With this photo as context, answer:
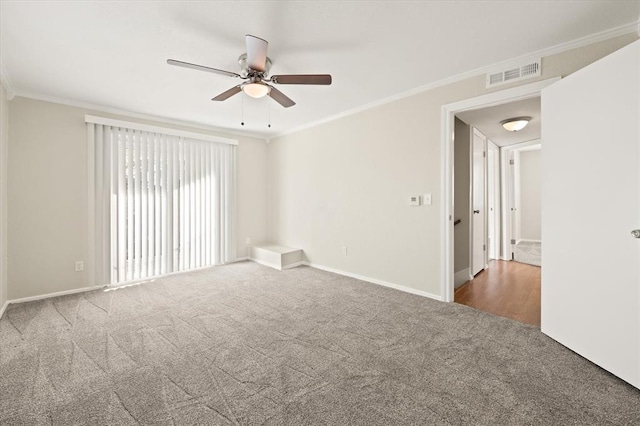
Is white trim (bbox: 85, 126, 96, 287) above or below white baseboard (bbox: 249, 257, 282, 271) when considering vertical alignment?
above

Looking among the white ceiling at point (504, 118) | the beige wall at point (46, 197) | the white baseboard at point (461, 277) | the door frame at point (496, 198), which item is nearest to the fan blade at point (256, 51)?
the white ceiling at point (504, 118)

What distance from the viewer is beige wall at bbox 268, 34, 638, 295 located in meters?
3.19

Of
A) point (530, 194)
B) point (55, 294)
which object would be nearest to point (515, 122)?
point (530, 194)

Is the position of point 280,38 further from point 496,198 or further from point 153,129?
point 496,198

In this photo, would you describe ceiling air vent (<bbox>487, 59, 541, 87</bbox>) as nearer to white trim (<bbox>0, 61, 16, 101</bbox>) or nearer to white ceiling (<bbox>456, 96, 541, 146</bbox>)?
white ceiling (<bbox>456, 96, 541, 146</bbox>)

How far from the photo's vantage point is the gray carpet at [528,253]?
5227 millimetres

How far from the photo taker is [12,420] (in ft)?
4.81

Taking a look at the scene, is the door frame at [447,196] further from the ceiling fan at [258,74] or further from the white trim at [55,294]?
the white trim at [55,294]

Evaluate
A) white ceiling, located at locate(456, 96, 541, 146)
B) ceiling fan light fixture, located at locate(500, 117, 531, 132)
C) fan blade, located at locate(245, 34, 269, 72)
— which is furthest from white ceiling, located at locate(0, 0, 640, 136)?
ceiling fan light fixture, located at locate(500, 117, 531, 132)

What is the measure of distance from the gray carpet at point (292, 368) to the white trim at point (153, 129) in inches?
92.5

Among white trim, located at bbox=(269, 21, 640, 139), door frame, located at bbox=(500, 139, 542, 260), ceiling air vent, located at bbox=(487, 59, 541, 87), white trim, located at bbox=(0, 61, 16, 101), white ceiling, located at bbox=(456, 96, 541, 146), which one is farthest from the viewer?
door frame, located at bbox=(500, 139, 542, 260)

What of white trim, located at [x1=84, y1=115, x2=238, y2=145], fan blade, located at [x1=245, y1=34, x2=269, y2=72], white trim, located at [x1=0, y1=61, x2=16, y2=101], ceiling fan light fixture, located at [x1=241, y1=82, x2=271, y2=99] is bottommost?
ceiling fan light fixture, located at [x1=241, y1=82, x2=271, y2=99]

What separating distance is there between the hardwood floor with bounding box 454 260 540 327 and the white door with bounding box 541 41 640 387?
53 cm

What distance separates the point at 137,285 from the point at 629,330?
4.98 m
